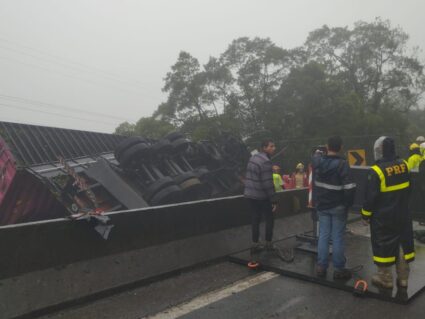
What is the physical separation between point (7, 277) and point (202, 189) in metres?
6.10

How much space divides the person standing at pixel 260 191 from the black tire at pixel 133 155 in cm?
373

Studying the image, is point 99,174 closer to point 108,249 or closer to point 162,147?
point 162,147

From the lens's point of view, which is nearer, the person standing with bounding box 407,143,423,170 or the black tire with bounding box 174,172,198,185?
the black tire with bounding box 174,172,198,185

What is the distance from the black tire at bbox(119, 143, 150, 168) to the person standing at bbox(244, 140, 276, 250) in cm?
373

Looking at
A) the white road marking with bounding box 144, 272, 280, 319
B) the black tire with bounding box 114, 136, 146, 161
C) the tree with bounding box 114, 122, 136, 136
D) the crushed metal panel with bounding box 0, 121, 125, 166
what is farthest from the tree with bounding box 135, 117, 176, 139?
the white road marking with bounding box 144, 272, 280, 319

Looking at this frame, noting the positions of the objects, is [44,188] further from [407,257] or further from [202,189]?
[407,257]

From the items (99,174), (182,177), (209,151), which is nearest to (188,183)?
(182,177)

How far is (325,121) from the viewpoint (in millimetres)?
33375

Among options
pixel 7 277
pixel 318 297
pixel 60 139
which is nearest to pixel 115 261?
pixel 7 277

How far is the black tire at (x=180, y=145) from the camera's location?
9.96 meters

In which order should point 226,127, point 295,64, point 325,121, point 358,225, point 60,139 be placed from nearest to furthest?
point 358,225 < point 60,139 < point 325,121 < point 226,127 < point 295,64

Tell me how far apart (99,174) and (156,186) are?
3.95 feet

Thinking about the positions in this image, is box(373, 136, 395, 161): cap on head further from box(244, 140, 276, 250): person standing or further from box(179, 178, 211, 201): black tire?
box(179, 178, 211, 201): black tire

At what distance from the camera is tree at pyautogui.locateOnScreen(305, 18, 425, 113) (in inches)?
1619
